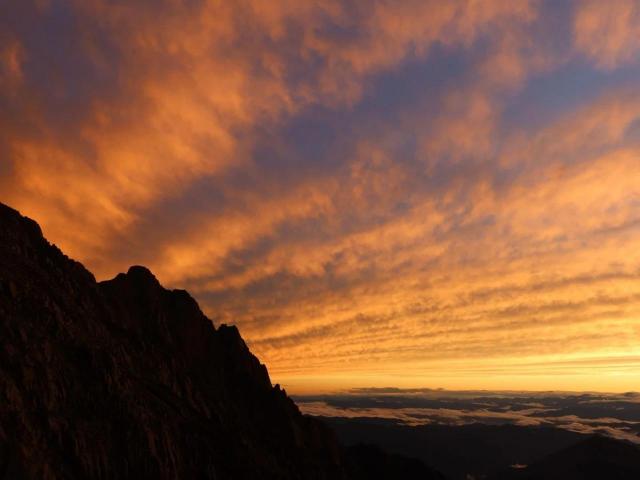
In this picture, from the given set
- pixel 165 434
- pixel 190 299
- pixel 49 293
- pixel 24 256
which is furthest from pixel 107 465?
pixel 190 299

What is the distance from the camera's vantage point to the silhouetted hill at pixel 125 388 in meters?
61.9

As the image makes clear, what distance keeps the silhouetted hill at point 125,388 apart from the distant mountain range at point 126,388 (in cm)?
24

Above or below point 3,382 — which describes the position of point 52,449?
below

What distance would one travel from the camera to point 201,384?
129375 mm

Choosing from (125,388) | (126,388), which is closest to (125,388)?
(125,388)

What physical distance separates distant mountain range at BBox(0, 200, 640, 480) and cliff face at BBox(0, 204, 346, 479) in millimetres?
216

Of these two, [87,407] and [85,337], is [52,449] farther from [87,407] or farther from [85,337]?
[85,337]

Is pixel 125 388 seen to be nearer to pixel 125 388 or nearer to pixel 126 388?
pixel 125 388

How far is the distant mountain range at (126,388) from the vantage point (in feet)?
203

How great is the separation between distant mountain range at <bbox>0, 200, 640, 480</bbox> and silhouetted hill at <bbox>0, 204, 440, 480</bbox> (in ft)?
0.80

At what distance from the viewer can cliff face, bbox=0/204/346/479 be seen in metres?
61.9

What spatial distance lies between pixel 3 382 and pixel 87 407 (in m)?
15.1

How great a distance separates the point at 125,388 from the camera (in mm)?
79812

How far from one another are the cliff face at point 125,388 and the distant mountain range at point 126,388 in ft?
0.71
